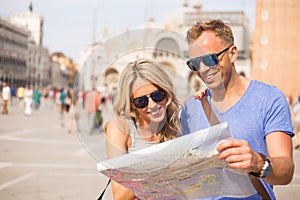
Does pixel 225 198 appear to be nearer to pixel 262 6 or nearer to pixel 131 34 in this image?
pixel 131 34

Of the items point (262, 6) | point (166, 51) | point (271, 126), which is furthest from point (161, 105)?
point (262, 6)

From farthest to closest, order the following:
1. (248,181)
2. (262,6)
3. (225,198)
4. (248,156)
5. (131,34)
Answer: (262,6)
(225,198)
(248,181)
(131,34)
(248,156)

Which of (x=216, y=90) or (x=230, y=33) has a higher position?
(x=230, y=33)

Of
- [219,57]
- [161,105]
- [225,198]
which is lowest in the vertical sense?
[225,198]

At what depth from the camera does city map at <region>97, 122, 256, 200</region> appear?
117 centimetres

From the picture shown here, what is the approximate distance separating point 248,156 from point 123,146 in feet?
1.10

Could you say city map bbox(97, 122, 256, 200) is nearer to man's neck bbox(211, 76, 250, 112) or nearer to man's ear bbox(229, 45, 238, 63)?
man's neck bbox(211, 76, 250, 112)

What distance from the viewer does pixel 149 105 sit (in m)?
1.28

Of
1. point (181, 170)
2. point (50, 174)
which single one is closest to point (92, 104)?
point (181, 170)

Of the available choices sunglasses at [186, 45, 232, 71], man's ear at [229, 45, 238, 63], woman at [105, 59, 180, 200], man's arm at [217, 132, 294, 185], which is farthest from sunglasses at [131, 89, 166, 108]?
man's ear at [229, 45, 238, 63]

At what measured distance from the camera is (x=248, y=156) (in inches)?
44.6

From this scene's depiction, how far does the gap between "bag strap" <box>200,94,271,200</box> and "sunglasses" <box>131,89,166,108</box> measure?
137 millimetres

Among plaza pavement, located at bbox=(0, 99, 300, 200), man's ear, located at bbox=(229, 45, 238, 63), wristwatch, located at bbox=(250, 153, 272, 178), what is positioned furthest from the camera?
plaza pavement, located at bbox=(0, 99, 300, 200)

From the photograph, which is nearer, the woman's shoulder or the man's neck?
the woman's shoulder
